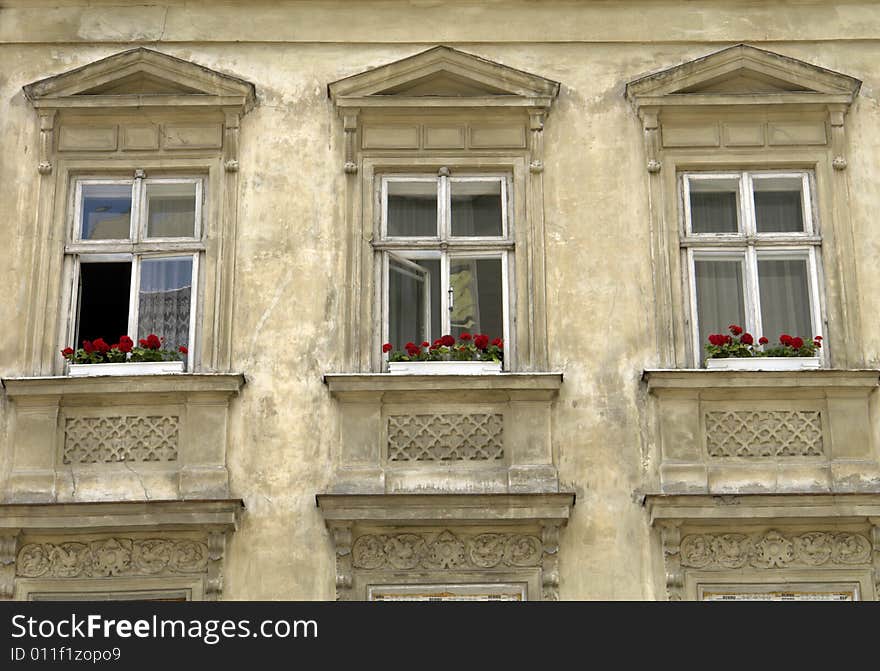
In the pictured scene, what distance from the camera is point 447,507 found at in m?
11.2

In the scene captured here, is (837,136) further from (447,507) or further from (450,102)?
(447,507)

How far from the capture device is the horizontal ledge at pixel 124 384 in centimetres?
1148

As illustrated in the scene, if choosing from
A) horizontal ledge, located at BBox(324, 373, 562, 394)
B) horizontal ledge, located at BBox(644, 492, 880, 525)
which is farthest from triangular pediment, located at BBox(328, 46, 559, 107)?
horizontal ledge, located at BBox(644, 492, 880, 525)

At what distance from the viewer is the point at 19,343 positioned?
11.8 metres

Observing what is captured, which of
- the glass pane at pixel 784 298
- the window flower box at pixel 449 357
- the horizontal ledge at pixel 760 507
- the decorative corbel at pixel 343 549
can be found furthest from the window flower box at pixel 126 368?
the glass pane at pixel 784 298

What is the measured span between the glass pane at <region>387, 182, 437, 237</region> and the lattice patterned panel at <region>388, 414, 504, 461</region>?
1534mm

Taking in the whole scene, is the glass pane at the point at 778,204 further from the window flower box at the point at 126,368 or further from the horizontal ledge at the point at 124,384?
the window flower box at the point at 126,368

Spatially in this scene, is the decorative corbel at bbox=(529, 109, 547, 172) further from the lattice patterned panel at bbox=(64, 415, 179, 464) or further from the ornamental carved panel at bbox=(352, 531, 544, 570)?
the lattice patterned panel at bbox=(64, 415, 179, 464)

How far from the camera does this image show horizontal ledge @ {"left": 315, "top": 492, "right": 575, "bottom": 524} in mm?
11172

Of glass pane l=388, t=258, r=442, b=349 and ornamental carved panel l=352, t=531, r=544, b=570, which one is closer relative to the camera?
ornamental carved panel l=352, t=531, r=544, b=570

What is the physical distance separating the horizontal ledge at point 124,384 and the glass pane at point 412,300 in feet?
4.11

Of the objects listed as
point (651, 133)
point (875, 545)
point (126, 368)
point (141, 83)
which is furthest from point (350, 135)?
point (875, 545)
